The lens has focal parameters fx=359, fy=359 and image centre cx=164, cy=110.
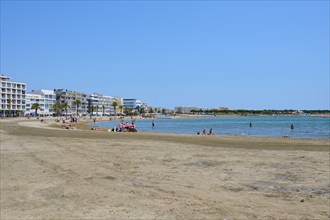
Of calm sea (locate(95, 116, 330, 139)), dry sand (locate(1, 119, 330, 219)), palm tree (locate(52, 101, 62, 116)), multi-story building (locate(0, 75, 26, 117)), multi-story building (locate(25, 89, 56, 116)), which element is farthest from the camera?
palm tree (locate(52, 101, 62, 116))

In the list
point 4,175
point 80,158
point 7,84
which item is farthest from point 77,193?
point 7,84

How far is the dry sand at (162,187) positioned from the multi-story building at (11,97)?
438ft

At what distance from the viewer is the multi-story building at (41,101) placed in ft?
563

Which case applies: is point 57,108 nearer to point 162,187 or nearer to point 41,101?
point 41,101

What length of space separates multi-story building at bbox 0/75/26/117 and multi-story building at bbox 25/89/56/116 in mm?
15149

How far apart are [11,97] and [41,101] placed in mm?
41557

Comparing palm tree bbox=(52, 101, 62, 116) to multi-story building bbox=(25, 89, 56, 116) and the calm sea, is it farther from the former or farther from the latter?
the calm sea

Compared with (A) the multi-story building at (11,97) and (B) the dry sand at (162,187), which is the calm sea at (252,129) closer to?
(B) the dry sand at (162,187)

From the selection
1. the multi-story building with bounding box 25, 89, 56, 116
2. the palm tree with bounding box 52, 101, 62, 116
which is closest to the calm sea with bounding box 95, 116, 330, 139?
the multi-story building with bounding box 25, 89, 56, 116

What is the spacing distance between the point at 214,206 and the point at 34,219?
13.8 feet

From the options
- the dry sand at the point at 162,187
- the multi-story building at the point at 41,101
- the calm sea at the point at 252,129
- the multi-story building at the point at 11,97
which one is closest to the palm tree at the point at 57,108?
the multi-story building at the point at 41,101

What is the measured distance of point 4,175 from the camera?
13031mm

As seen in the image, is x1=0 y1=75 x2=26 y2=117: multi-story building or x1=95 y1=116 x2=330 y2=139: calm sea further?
x1=0 y1=75 x2=26 y2=117: multi-story building

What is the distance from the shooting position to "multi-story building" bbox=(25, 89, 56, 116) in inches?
6757
